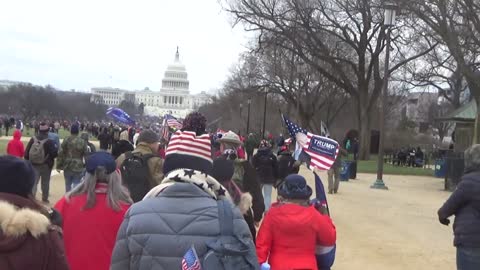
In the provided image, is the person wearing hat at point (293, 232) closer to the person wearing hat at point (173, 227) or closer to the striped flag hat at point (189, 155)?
the striped flag hat at point (189, 155)

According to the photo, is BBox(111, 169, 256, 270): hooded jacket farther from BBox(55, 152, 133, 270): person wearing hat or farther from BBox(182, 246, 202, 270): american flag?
BBox(55, 152, 133, 270): person wearing hat

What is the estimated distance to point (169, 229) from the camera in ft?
11.0

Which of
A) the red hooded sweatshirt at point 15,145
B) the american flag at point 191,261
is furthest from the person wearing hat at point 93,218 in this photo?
the red hooded sweatshirt at point 15,145

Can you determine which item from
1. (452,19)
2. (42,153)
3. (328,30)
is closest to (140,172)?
(42,153)

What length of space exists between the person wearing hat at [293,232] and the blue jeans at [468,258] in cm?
147

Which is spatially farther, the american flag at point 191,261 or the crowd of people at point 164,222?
the crowd of people at point 164,222

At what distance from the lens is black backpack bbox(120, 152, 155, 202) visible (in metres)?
7.21

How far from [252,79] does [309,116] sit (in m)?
6.76

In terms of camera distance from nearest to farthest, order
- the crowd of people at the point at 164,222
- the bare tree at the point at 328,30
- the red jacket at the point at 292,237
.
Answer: the crowd of people at the point at 164,222, the red jacket at the point at 292,237, the bare tree at the point at 328,30

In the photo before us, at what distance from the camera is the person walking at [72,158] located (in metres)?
13.2

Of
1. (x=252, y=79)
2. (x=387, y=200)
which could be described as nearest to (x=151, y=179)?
(x=387, y=200)

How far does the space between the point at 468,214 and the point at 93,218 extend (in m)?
3.25

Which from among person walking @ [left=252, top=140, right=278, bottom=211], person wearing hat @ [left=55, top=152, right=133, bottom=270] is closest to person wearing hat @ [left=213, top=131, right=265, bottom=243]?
person wearing hat @ [left=55, top=152, right=133, bottom=270]

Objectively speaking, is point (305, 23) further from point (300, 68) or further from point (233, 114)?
point (233, 114)
